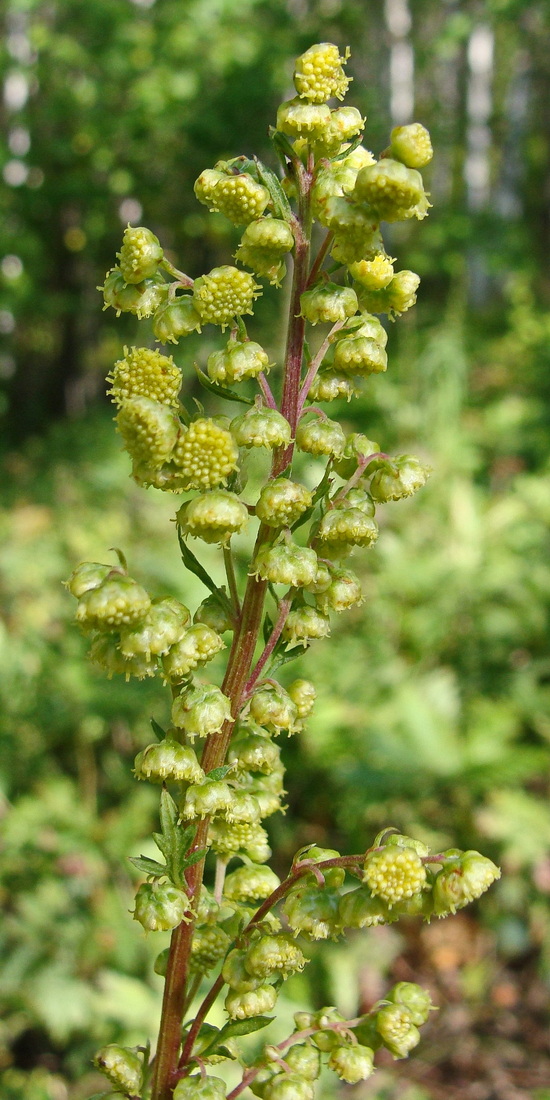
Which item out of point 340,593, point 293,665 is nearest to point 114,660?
point 340,593

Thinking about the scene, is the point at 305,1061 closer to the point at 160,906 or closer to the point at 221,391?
the point at 160,906

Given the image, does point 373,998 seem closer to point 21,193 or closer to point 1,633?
point 1,633

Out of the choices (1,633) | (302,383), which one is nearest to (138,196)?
(1,633)

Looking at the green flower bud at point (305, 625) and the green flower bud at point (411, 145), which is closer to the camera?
the green flower bud at point (411, 145)

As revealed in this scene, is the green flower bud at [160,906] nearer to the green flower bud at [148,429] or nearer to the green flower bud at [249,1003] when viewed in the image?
the green flower bud at [249,1003]

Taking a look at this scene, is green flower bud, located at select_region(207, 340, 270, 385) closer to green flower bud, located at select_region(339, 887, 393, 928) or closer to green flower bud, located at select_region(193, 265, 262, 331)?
green flower bud, located at select_region(193, 265, 262, 331)

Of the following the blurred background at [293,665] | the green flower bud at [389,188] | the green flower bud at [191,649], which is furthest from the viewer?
the blurred background at [293,665]

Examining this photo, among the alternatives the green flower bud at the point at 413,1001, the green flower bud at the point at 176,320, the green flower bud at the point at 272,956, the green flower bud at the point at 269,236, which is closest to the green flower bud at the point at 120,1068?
the green flower bud at the point at 272,956
